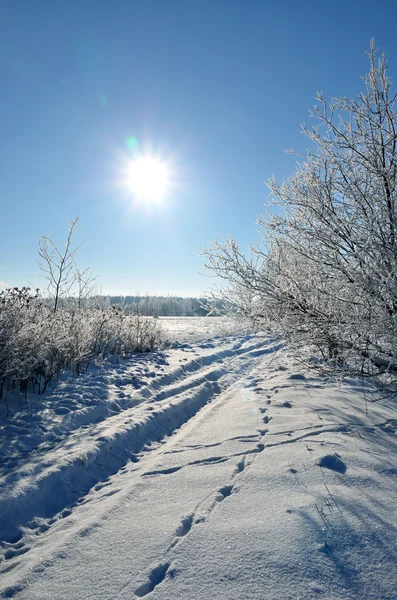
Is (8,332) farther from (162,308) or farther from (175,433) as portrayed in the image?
(162,308)

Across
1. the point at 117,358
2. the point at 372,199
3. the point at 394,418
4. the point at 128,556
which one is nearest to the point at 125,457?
the point at 128,556

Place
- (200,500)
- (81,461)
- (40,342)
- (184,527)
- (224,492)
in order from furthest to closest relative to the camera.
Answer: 1. (40,342)
2. (81,461)
3. (224,492)
4. (200,500)
5. (184,527)

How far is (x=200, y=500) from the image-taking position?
2891 mm

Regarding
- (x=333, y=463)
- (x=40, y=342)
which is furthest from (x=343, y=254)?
(x=40, y=342)

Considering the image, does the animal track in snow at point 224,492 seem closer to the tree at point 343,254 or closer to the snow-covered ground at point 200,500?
the snow-covered ground at point 200,500

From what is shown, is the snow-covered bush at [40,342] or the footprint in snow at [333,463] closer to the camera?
the footprint in snow at [333,463]

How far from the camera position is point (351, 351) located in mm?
4039

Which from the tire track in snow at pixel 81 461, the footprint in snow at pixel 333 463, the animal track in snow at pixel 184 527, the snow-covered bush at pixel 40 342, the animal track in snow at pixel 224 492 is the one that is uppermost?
the snow-covered bush at pixel 40 342

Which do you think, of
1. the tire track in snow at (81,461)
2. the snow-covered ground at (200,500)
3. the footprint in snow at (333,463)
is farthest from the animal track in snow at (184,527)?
the footprint in snow at (333,463)

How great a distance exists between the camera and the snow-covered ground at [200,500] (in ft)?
6.72

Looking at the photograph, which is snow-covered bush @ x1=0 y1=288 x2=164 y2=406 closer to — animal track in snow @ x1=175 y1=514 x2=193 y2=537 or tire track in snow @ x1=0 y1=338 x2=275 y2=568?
tire track in snow @ x1=0 y1=338 x2=275 y2=568

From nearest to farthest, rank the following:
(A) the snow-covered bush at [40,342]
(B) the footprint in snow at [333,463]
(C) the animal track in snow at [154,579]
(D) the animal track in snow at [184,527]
→ (C) the animal track in snow at [154,579] < (D) the animal track in snow at [184,527] < (B) the footprint in snow at [333,463] < (A) the snow-covered bush at [40,342]

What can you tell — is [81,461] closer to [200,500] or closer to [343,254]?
[200,500]

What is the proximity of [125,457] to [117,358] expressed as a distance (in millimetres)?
5759
